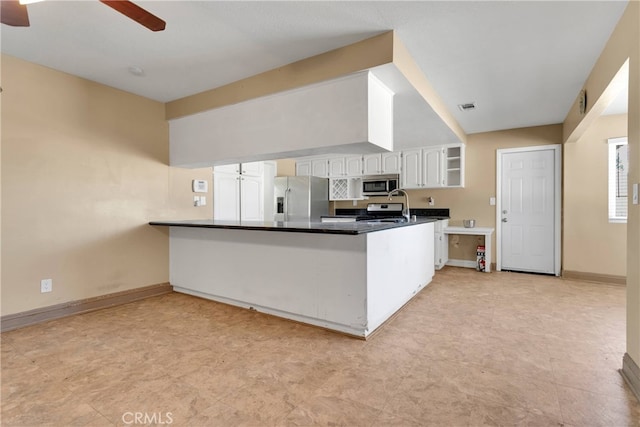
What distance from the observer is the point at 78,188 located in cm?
317

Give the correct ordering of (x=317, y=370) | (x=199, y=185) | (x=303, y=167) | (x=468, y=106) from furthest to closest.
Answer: (x=303, y=167)
(x=199, y=185)
(x=468, y=106)
(x=317, y=370)

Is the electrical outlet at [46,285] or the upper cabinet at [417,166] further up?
the upper cabinet at [417,166]

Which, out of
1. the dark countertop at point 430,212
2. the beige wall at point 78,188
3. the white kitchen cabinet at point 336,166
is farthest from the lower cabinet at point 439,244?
the beige wall at point 78,188

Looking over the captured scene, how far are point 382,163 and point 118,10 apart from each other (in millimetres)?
4904

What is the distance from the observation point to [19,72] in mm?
2789

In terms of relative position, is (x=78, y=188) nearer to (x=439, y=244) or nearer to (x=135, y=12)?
(x=135, y=12)

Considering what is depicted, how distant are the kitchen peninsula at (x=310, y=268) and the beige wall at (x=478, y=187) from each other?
2.08 meters

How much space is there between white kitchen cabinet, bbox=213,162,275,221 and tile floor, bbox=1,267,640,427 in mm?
1845

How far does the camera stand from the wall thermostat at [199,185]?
421 centimetres

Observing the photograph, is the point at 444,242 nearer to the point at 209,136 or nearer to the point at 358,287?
the point at 358,287

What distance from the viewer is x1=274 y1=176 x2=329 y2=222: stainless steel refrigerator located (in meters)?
6.09

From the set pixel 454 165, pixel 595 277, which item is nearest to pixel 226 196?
pixel 454 165

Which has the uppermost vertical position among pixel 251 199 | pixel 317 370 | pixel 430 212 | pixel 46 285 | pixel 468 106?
pixel 468 106

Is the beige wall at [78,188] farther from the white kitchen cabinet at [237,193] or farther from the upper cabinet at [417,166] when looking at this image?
the upper cabinet at [417,166]
